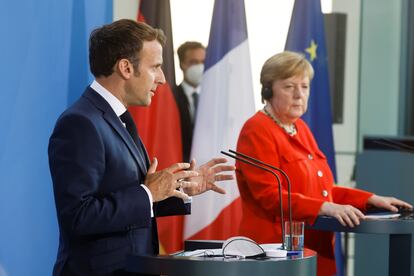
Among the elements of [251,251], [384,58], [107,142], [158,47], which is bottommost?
[251,251]

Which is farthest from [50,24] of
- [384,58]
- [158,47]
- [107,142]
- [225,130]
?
[384,58]

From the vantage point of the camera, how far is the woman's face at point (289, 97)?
3859 mm

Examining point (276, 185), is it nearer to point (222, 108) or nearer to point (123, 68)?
point (123, 68)

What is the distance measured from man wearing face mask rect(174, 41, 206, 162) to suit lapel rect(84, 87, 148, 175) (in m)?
2.49

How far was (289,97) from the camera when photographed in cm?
386

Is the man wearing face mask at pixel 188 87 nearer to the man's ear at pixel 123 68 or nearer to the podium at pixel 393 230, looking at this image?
the podium at pixel 393 230

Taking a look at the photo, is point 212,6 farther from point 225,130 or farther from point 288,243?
point 288,243

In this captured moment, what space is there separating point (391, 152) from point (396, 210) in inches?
57.2

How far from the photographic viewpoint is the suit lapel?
9.28 feet

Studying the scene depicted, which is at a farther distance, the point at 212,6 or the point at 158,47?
the point at 212,6

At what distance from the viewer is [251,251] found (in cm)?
271

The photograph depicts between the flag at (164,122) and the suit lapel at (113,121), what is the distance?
2.30 meters

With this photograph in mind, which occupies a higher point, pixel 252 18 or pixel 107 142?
pixel 252 18

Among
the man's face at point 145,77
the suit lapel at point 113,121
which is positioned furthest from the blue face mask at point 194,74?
the suit lapel at point 113,121
